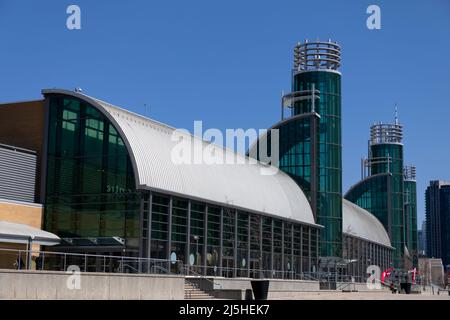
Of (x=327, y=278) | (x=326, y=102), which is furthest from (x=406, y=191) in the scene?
(x=327, y=278)

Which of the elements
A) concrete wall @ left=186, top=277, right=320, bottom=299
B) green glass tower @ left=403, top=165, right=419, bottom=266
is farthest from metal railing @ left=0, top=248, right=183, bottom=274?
green glass tower @ left=403, top=165, right=419, bottom=266

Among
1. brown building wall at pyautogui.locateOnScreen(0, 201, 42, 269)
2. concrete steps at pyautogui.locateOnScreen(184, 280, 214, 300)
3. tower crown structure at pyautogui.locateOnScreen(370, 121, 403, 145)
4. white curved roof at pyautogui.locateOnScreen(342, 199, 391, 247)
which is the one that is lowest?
concrete steps at pyautogui.locateOnScreen(184, 280, 214, 300)

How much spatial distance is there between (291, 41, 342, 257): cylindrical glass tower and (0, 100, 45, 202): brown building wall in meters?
38.1

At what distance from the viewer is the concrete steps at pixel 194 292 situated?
142ft

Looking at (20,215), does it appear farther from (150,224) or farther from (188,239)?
(188,239)

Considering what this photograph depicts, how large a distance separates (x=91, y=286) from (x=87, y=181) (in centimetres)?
1648

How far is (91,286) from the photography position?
33188mm

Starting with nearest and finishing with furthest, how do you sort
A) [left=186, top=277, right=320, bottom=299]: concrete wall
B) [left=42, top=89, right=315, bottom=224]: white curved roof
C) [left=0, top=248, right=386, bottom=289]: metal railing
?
[left=0, top=248, right=386, bottom=289]: metal railing
[left=186, top=277, right=320, bottom=299]: concrete wall
[left=42, top=89, right=315, bottom=224]: white curved roof

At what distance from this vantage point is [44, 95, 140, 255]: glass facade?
47469 mm

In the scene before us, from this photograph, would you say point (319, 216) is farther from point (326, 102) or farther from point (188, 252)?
point (188, 252)

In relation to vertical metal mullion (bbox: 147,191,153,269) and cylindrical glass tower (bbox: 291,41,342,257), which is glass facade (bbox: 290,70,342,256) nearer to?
cylindrical glass tower (bbox: 291,41,342,257)

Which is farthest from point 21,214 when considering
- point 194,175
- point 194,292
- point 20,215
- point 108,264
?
point 194,175

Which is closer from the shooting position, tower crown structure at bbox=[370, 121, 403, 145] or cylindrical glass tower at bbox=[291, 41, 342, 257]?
cylindrical glass tower at bbox=[291, 41, 342, 257]

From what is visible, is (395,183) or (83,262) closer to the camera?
(83,262)
